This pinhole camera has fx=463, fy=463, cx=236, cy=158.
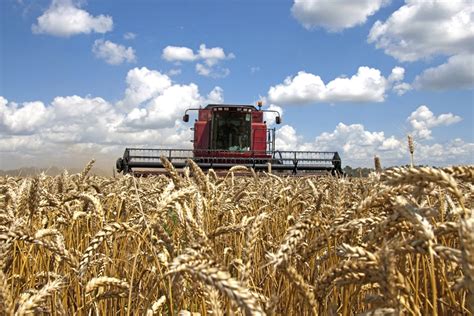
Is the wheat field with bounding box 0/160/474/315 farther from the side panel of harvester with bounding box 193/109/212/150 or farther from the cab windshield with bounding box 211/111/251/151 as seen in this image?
the side panel of harvester with bounding box 193/109/212/150

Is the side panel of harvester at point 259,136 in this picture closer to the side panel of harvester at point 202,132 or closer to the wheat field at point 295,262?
the side panel of harvester at point 202,132

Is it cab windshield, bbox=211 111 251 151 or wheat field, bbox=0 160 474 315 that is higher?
cab windshield, bbox=211 111 251 151

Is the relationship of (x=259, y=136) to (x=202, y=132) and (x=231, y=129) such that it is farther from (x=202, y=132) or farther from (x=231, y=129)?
(x=202, y=132)

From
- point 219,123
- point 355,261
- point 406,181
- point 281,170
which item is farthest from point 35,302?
point 219,123

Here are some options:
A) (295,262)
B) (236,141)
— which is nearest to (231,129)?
(236,141)

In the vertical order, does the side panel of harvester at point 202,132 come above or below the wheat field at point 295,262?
above

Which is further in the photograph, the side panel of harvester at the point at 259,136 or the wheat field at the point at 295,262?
the side panel of harvester at the point at 259,136

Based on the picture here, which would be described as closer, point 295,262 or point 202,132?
point 295,262

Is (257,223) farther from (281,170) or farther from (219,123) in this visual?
(219,123)

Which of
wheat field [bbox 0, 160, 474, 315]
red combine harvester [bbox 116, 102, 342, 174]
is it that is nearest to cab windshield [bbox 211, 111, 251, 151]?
red combine harvester [bbox 116, 102, 342, 174]

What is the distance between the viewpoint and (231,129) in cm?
1930

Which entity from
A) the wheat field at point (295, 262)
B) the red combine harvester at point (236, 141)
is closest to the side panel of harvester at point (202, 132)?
the red combine harvester at point (236, 141)

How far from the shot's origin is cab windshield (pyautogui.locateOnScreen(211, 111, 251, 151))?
1914cm

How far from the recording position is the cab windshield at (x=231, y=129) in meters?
19.1
